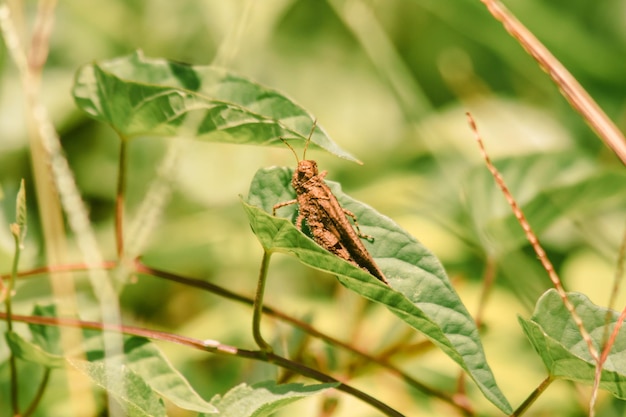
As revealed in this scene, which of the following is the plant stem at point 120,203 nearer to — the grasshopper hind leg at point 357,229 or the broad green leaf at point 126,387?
the broad green leaf at point 126,387

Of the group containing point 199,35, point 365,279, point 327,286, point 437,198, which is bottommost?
point 365,279

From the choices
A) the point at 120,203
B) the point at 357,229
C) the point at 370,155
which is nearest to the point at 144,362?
the point at 120,203

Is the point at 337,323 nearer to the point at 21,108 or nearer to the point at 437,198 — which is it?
the point at 437,198

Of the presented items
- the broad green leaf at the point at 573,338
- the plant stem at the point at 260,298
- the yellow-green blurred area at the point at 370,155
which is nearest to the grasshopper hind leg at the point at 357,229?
the plant stem at the point at 260,298

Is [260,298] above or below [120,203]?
below

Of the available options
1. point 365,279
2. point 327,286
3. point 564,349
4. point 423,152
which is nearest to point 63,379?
point 365,279

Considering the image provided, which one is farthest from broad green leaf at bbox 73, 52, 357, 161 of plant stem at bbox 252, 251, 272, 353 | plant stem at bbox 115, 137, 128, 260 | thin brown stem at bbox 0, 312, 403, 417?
thin brown stem at bbox 0, 312, 403, 417

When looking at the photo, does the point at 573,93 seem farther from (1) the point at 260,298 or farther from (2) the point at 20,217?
(2) the point at 20,217
